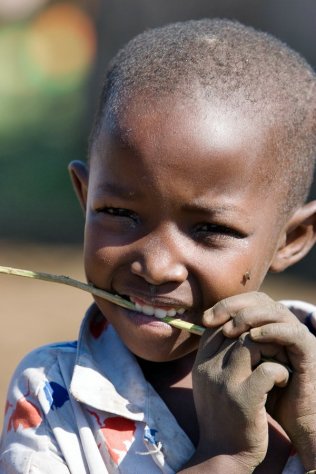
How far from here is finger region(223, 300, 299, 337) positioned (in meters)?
1.73

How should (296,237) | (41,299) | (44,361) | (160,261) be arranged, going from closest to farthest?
1. (160,261)
2. (44,361)
3. (296,237)
4. (41,299)

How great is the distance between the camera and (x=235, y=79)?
1931 mm

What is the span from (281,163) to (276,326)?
41 centimetres

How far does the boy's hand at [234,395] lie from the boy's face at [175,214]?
13 cm

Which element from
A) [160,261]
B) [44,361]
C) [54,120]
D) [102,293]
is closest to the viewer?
[160,261]

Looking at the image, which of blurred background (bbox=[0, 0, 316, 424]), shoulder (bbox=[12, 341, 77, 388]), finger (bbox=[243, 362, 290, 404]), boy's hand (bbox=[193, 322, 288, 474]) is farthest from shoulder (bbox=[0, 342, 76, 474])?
blurred background (bbox=[0, 0, 316, 424])

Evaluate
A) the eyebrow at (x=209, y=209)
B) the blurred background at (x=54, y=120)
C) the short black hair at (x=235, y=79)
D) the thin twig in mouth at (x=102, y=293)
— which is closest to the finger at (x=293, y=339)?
the thin twig in mouth at (x=102, y=293)

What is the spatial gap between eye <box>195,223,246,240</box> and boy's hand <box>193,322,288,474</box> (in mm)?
197

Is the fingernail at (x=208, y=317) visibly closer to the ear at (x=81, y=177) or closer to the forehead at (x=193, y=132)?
the forehead at (x=193, y=132)

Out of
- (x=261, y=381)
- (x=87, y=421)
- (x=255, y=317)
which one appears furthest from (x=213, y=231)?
(x=87, y=421)

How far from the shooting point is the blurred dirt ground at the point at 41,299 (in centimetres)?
459

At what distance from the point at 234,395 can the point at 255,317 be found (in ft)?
0.49

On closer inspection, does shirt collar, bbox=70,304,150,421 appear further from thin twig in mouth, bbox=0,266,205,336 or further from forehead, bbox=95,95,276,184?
forehead, bbox=95,95,276,184

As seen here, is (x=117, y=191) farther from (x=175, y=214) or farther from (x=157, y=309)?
(x=157, y=309)
